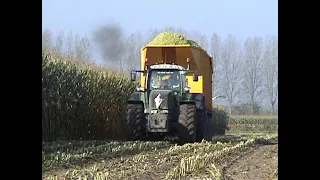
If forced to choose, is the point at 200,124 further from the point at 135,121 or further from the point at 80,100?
the point at 80,100

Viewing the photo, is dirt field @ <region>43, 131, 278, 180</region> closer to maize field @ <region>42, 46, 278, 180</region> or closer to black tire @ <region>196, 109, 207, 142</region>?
maize field @ <region>42, 46, 278, 180</region>

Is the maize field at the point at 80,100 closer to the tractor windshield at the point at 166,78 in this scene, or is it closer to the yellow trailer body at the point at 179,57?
the yellow trailer body at the point at 179,57

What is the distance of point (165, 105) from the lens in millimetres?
11844

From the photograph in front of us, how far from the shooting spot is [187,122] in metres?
12.1

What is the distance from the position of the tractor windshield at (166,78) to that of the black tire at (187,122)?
0.79m

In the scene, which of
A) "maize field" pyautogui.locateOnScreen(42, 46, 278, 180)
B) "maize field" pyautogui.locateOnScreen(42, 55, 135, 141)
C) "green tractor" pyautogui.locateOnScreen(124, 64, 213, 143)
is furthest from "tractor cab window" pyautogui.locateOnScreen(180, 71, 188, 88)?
"maize field" pyautogui.locateOnScreen(42, 55, 135, 141)

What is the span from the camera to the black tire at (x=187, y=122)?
39.5 feet
